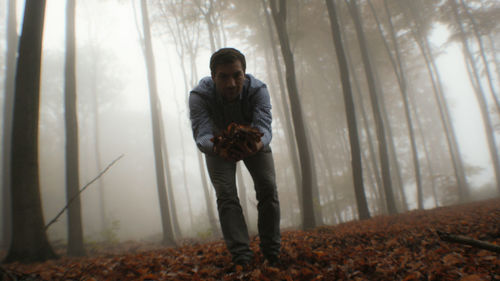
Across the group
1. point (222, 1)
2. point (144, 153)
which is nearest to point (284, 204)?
point (222, 1)

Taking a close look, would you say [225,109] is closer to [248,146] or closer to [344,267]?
[248,146]

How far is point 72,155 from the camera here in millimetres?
7305

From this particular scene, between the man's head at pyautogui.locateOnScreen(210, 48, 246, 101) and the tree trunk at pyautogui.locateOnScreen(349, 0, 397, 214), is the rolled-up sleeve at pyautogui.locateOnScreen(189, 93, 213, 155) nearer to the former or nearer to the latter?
the man's head at pyautogui.locateOnScreen(210, 48, 246, 101)

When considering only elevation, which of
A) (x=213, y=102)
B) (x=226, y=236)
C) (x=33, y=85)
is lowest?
(x=226, y=236)

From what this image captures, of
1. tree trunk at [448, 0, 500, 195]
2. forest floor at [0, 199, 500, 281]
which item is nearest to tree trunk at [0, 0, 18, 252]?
forest floor at [0, 199, 500, 281]

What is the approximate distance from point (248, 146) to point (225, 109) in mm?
602

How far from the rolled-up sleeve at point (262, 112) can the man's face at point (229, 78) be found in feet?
0.70

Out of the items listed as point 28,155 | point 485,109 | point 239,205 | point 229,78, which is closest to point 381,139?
point 239,205

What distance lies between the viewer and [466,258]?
2.12 meters

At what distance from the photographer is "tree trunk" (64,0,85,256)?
6945 mm

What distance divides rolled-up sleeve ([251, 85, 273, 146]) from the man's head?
219 mm

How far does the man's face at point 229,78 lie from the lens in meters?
2.21

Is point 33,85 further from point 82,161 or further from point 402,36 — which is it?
point 82,161

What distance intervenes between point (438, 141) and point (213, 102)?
3395 cm
